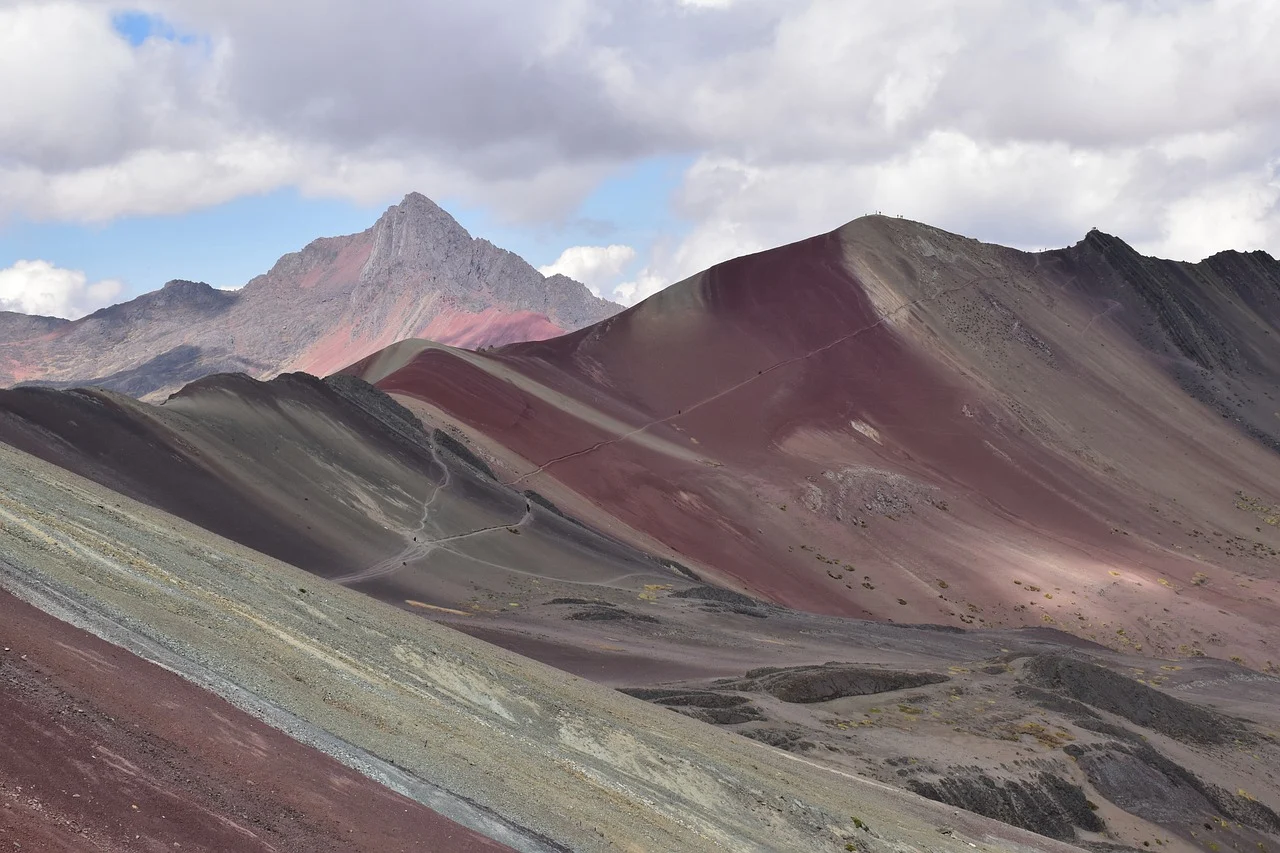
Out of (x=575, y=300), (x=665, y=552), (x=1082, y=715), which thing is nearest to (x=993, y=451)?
(x=665, y=552)

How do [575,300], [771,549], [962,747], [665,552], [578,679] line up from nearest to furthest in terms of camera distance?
[578,679]
[962,747]
[665,552]
[771,549]
[575,300]

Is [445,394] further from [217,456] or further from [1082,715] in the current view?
[1082,715]

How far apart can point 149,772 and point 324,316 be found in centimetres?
15557

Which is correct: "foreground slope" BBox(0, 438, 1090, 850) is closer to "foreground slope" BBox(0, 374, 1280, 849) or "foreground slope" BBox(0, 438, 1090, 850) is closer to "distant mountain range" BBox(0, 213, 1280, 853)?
"distant mountain range" BBox(0, 213, 1280, 853)

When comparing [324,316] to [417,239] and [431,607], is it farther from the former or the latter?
[431,607]

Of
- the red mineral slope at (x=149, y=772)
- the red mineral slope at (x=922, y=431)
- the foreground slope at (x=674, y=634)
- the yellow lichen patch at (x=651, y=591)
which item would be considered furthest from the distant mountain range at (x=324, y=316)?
the red mineral slope at (x=149, y=772)

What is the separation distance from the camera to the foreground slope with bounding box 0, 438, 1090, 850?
15469 mm

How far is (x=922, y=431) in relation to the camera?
234 feet

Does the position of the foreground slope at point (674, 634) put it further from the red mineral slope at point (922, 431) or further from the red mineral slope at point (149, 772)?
the red mineral slope at point (922, 431)

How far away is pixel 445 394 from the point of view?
59.9 meters

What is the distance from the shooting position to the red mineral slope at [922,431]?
2173 inches

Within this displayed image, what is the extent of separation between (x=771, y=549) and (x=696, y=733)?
34.1 meters

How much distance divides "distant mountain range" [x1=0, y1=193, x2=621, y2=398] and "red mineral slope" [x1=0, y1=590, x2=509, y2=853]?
127 meters

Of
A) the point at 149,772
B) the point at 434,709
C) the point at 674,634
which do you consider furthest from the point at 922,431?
the point at 149,772
